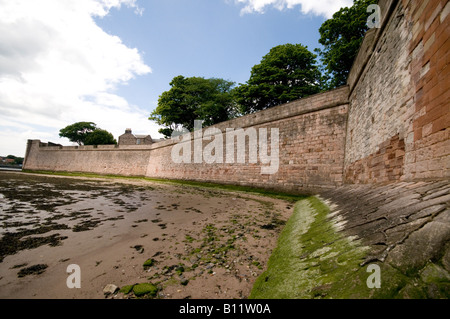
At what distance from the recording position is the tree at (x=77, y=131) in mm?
54250

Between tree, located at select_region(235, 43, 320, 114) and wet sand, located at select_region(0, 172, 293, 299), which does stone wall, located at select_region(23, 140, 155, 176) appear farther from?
wet sand, located at select_region(0, 172, 293, 299)

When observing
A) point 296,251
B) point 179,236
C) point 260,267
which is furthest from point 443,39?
point 179,236

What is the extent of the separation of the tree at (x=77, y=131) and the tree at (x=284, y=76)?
5621cm

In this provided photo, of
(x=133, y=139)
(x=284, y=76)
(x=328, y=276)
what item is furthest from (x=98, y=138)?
(x=328, y=276)

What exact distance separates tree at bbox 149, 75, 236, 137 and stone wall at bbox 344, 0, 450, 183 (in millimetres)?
22848

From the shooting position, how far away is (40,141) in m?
34.2

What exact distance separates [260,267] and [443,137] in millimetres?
3124

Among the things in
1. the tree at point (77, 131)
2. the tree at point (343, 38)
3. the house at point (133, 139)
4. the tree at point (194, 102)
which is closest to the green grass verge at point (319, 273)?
the tree at point (343, 38)

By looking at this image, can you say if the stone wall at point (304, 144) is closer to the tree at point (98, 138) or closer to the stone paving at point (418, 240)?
the stone paving at point (418, 240)

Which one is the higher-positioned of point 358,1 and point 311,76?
point 358,1

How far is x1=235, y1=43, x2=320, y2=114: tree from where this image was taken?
741 inches

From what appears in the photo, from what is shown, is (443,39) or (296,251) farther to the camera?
(443,39)

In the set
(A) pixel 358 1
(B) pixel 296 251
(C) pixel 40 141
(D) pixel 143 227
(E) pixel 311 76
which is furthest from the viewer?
(C) pixel 40 141

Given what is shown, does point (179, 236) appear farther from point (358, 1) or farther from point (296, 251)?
point (358, 1)
